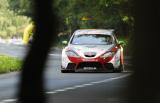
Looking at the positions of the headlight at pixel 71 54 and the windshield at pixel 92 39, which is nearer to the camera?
the headlight at pixel 71 54

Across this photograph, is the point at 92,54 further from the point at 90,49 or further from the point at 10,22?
the point at 10,22

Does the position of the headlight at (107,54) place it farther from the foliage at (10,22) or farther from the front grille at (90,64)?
the foliage at (10,22)

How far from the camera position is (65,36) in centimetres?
7450

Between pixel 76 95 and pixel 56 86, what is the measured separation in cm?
282

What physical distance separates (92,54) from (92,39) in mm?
1073

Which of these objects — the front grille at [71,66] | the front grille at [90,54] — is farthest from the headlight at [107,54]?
the front grille at [71,66]

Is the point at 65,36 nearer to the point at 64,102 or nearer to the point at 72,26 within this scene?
the point at 72,26

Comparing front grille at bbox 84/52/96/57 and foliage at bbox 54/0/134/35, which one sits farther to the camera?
foliage at bbox 54/0/134/35

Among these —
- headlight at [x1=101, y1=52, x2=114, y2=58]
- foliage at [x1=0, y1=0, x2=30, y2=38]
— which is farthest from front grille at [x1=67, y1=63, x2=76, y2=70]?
foliage at [x1=0, y1=0, x2=30, y2=38]

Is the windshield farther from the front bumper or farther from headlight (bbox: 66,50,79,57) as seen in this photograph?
the front bumper

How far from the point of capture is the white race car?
2177 cm

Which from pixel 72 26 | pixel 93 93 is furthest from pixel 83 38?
pixel 72 26

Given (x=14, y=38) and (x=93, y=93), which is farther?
(x=14, y=38)

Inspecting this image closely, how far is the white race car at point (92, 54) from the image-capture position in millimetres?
21766
